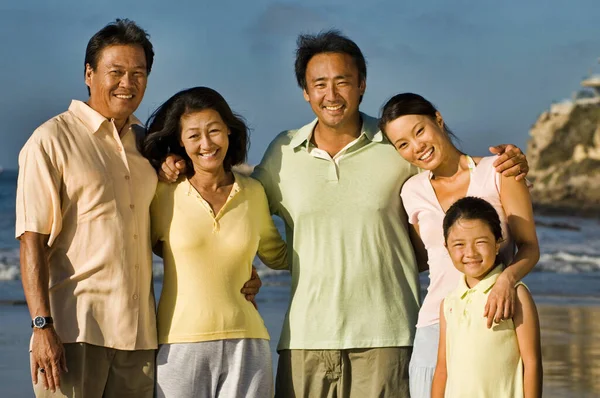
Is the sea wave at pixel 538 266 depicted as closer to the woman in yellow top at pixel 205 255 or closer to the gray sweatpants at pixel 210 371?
the woman in yellow top at pixel 205 255

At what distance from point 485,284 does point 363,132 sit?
106 cm

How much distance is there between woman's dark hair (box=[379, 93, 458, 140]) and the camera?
14.9ft

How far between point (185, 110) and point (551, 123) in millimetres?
54803

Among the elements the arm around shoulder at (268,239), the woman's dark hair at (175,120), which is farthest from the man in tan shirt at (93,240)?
the arm around shoulder at (268,239)

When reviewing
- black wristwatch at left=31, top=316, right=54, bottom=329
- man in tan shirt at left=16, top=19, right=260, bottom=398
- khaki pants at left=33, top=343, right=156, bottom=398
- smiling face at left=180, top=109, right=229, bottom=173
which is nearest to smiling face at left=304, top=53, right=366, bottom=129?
smiling face at left=180, top=109, right=229, bottom=173

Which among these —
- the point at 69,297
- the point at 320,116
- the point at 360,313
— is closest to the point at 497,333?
the point at 360,313

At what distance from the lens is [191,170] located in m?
4.64

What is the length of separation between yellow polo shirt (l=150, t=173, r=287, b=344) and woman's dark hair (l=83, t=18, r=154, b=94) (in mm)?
624

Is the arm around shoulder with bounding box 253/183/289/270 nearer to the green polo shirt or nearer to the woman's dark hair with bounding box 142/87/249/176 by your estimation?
the green polo shirt

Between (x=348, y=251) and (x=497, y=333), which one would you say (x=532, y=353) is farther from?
(x=348, y=251)

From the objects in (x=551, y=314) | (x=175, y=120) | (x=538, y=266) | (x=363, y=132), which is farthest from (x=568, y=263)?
(x=175, y=120)

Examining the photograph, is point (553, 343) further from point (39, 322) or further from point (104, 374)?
point (39, 322)

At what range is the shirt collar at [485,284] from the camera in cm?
412

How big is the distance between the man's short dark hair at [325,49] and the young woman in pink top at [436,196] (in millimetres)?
345
